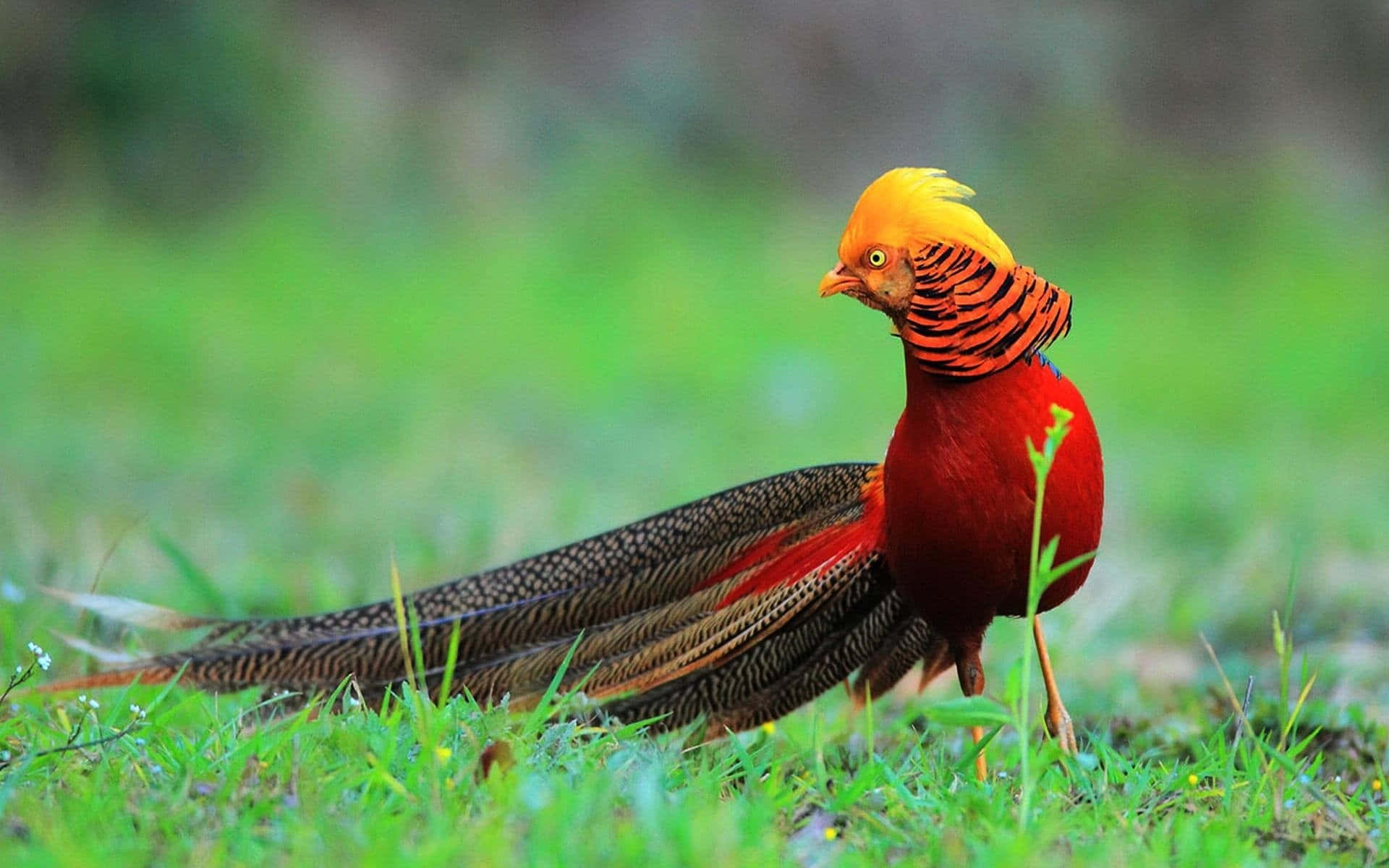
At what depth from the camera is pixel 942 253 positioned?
2760 mm

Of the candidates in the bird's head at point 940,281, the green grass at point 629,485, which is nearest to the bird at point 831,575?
the bird's head at point 940,281

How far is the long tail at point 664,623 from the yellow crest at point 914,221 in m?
0.59

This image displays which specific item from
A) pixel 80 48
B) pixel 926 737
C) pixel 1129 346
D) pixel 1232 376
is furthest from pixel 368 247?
pixel 926 737

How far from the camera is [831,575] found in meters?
3.07

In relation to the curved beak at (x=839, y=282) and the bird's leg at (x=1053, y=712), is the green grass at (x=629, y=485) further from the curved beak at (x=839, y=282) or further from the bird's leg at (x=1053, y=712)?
the curved beak at (x=839, y=282)

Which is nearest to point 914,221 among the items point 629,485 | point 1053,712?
point 1053,712

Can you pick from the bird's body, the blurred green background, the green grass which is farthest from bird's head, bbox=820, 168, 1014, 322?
the blurred green background

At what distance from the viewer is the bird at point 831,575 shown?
277cm

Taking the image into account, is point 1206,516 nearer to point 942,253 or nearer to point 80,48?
point 942,253

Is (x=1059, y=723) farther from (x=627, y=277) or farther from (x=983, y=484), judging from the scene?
(x=627, y=277)

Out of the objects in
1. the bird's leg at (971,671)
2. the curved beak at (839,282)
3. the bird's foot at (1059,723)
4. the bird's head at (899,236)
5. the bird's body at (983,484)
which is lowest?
the bird's foot at (1059,723)

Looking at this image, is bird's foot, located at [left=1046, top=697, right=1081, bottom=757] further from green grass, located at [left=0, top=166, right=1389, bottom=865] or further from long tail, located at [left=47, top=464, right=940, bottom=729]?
long tail, located at [left=47, top=464, right=940, bottom=729]

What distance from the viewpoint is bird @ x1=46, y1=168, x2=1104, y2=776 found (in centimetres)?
277

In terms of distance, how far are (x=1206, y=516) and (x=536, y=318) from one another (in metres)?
4.22
